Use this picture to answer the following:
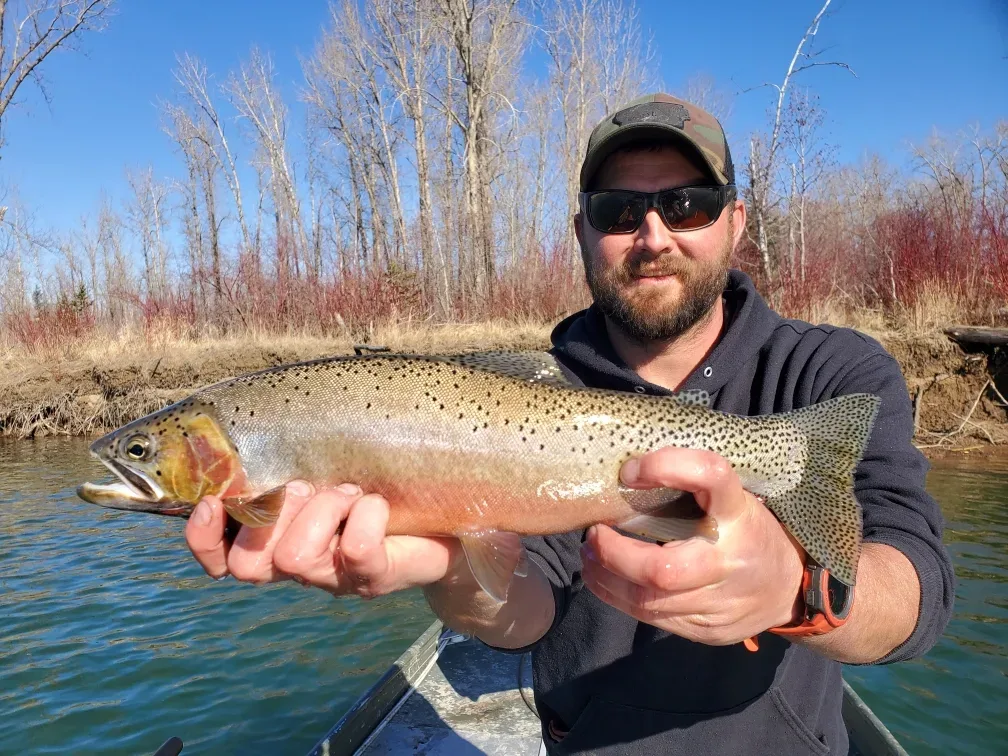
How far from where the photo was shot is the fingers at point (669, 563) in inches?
60.7

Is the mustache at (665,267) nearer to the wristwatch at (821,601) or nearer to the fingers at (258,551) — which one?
the wristwatch at (821,601)

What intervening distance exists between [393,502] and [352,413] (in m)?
0.35

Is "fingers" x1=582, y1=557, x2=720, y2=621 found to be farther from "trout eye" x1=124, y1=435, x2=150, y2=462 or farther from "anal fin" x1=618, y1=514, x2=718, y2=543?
"trout eye" x1=124, y1=435, x2=150, y2=462

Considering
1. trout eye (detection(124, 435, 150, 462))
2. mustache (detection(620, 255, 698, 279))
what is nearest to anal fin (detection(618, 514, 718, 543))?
mustache (detection(620, 255, 698, 279))

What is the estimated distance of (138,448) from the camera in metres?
2.38

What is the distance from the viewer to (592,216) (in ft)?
9.99

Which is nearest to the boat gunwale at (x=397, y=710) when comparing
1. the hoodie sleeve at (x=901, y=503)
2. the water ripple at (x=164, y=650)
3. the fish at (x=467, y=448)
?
the water ripple at (x=164, y=650)

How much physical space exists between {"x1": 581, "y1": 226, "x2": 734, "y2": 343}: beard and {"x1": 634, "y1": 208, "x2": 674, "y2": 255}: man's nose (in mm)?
39

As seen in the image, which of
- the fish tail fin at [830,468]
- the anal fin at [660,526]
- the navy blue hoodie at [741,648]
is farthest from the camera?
the navy blue hoodie at [741,648]

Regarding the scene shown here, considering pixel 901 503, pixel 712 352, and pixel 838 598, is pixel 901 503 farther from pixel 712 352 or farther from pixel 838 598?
pixel 712 352

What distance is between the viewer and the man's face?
2930 millimetres

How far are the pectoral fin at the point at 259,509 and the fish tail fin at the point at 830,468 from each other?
5.27 ft

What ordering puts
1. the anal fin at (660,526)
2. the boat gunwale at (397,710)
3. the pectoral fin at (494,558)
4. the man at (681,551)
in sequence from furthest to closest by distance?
the boat gunwale at (397,710) < the pectoral fin at (494,558) < the anal fin at (660,526) < the man at (681,551)

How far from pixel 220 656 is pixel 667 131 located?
6223 millimetres
